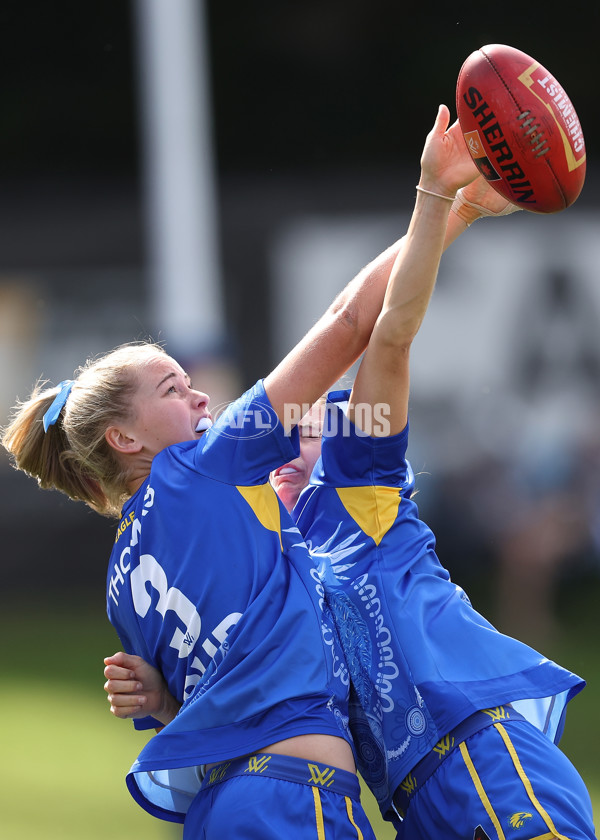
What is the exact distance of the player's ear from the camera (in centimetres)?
201

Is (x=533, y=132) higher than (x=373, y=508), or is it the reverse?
(x=533, y=132)

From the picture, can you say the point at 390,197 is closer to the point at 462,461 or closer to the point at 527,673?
the point at 462,461

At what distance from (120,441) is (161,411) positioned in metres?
0.11

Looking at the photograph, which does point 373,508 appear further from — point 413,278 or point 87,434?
point 87,434

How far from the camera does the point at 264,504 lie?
74.0 inches

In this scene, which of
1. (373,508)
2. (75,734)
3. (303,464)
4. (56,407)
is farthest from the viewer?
(75,734)

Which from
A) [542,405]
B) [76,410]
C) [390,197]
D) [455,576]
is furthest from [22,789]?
Result: [390,197]

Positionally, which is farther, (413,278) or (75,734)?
(75,734)

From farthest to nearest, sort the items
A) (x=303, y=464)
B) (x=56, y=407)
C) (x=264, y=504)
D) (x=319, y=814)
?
(x=303, y=464) < (x=56, y=407) < (x=264, y=504) < (x=319, y=814)

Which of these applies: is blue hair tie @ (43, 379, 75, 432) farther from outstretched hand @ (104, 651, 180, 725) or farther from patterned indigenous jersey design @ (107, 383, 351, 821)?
outstretched hand @ (104, 651, 180, 725)

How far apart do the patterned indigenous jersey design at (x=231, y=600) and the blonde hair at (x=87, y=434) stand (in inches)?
7.0

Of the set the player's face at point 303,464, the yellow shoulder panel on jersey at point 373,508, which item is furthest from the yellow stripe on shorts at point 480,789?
the player's face at point 303,464

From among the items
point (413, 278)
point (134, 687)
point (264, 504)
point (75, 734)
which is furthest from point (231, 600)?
point (75, 734)

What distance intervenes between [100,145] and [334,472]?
22.9 feet
